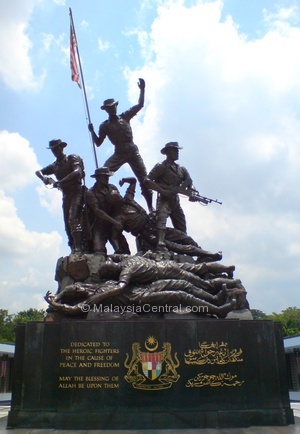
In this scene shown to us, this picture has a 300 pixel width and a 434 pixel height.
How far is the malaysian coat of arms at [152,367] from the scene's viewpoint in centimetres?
811

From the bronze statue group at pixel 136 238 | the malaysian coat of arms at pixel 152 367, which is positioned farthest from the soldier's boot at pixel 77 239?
the malaysian coat of arms at pixel 152 367

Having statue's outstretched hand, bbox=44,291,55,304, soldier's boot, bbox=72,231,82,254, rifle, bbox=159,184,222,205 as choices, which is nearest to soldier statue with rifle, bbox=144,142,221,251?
rifle, bbox=159,184,222,205

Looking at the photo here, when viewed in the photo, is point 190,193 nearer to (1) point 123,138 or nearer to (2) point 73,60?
(1) point 123,138

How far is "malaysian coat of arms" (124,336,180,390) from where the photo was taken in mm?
8109

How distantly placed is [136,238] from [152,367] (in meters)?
4.16

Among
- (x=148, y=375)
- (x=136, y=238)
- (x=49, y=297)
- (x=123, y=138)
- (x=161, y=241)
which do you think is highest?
(x=123, y=138)

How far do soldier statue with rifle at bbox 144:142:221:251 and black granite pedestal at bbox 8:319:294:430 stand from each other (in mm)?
3721

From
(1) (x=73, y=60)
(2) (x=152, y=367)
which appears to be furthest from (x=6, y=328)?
(2) (x=152, y=367)

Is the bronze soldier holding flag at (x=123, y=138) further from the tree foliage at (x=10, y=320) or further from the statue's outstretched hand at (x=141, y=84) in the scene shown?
the tree foliage at (x=10, y=320)

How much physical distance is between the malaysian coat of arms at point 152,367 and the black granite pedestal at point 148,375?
0.06ft

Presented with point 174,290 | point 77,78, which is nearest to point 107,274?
point 174,290

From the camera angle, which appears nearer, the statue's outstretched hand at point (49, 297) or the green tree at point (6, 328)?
the statue's outstretched hand at point (49, 297)

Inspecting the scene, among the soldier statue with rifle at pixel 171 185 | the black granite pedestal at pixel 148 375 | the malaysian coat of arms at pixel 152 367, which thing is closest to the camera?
the black granite pedestal at pixel 148 375

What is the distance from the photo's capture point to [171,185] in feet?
38.1
